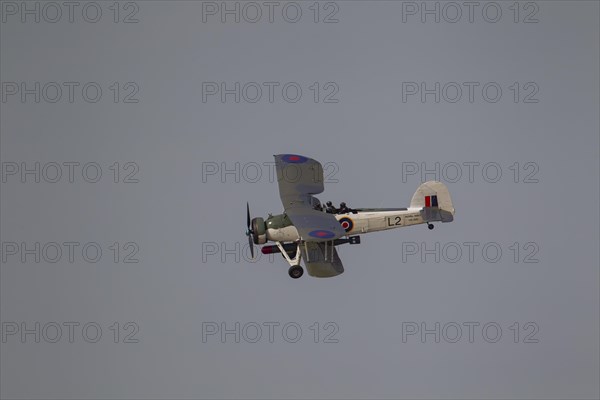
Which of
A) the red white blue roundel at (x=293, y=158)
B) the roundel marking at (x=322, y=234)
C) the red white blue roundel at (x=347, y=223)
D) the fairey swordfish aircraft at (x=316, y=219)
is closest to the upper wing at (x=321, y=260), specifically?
the fairey swordfish aircraft at (x=316, y=219)

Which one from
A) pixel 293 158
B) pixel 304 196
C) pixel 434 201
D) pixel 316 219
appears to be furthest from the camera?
pixel 293 158

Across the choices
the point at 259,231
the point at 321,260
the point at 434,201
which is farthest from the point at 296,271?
the point at 434,201

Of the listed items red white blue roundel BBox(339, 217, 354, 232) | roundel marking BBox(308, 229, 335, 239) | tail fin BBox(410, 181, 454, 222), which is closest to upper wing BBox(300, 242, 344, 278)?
red white blue roundel BBox(339, 217, 354, 232)

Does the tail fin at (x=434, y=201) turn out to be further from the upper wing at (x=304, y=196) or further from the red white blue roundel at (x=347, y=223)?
the upper wing at (x=304, y=196)

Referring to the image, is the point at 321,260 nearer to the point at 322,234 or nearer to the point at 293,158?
the point at 322,234

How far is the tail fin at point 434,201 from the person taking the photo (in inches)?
2260

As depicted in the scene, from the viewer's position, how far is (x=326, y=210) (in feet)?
179

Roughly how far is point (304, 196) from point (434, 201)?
21.9 feet

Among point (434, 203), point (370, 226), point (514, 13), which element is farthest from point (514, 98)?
point (370, 226)

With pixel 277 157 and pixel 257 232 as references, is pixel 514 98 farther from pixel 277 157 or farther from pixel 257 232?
pixel 257 232

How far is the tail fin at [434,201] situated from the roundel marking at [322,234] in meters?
8.29

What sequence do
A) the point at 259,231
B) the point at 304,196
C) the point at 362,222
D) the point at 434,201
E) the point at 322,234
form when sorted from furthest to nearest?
the point at 434,201 < the point at 304,196 < the point at 362,222 < the point at 259,231 < the point at 322,234

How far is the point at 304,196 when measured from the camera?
5594cm

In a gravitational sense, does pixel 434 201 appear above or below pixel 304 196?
below
